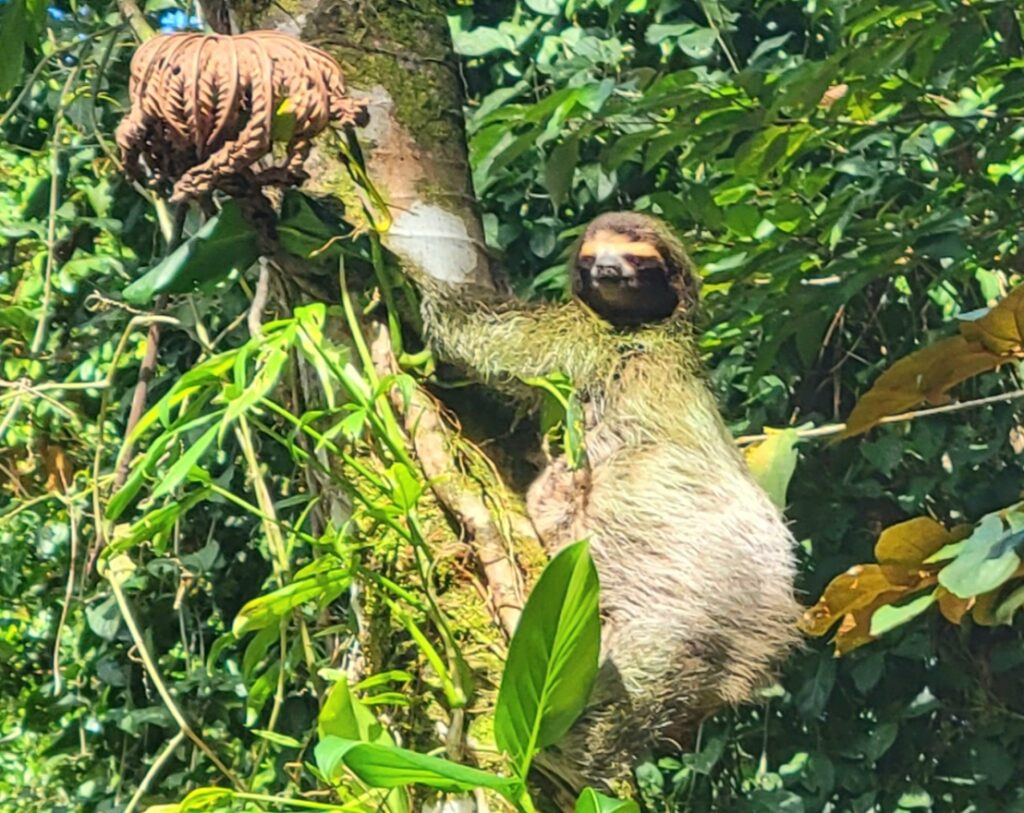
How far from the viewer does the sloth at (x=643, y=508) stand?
7.98 ft

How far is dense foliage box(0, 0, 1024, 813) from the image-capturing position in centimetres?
339

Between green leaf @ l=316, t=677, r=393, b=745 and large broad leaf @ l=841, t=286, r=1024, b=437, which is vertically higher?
green leaf @ l=316, t=677, r=393, b=745

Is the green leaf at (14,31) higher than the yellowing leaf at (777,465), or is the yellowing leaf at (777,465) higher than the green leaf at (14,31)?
the green leaf at (14,31)

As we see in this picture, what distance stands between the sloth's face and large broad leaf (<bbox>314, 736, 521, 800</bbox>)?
2044 mm

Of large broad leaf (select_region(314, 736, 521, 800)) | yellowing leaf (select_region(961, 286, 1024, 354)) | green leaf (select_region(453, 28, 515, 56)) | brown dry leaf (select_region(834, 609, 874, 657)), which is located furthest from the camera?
green leaf (select_region(453, 28, 515, 56))

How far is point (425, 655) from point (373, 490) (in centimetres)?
29

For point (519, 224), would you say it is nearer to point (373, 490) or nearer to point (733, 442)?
point (733, 442)

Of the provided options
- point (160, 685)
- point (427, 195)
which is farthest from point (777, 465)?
point (160, 685)

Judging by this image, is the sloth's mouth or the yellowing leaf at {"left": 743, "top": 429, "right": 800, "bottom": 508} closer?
the yellowing leaf at {"left": 743, "top": 429, "right": 800, "bottom": 508}

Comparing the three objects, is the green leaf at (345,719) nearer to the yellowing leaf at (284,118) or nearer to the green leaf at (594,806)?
the green leaf at (594,806)

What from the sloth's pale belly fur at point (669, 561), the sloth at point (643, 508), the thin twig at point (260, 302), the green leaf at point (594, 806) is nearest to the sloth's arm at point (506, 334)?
the sloth at point (643, 508)

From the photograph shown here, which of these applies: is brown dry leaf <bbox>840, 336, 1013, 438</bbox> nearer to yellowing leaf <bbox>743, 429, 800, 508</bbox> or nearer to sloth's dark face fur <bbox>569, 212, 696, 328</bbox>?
yellowing leaf <bbox>743, 429, 800, 508</bbox>

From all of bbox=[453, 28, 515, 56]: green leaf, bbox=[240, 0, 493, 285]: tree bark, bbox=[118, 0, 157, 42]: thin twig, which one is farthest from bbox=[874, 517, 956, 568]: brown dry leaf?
bbox=[453, 28, 515, 56]: green leaf

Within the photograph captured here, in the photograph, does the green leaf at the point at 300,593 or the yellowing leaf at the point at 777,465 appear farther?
the yellowing leaf at the point at 777,465
